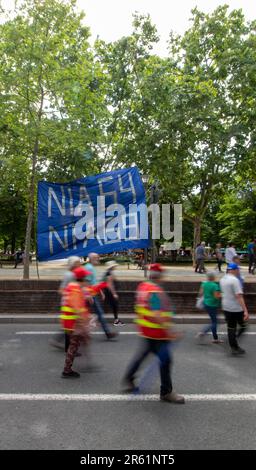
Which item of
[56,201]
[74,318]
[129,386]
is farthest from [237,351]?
[56,201]

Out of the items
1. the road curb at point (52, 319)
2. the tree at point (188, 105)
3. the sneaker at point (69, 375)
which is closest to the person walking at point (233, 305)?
the sneaker at point (69, 375)

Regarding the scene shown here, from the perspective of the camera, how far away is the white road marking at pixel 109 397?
5.37 meters

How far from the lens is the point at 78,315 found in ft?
20.0

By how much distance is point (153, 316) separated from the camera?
17.4 feet

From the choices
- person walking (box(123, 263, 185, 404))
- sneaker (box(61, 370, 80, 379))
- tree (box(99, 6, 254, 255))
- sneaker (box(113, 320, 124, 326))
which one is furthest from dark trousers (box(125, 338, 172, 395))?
tree (box(99, 6, 254, 255))

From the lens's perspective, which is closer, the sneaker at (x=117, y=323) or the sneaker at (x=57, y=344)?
the sneaker at (x=57, y=344)

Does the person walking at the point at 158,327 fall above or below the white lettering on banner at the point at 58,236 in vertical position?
below

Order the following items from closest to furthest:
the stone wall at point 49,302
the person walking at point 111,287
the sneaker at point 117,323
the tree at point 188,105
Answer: the person walking at point 111,287
the sneaker at point 117,323
the stone wall at point 49,302
the tree at point 188,105

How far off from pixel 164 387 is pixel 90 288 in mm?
3571

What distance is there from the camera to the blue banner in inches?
360

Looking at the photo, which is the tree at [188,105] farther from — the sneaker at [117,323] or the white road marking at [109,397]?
the white road marking at [109,397]

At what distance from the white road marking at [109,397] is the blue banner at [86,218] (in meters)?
3.99

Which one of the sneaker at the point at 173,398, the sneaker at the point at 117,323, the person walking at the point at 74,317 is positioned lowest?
the sneaker at the point at 117,323

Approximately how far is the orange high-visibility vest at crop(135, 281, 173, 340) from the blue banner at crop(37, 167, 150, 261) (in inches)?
147
